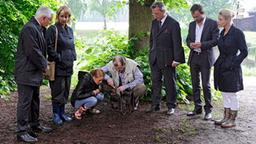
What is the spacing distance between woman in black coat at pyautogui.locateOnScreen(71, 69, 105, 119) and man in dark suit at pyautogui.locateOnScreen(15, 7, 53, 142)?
1.04 meters

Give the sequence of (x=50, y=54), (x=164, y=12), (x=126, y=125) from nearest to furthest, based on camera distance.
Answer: (x=50, y=54)
(x=126, y=125)
(x=164, y=12)

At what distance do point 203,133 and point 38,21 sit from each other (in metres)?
2.80

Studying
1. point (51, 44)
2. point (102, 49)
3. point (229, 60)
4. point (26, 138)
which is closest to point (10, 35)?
point (102, 49)

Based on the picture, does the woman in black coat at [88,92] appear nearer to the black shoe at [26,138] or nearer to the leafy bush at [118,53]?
the black shoe at [26,138]

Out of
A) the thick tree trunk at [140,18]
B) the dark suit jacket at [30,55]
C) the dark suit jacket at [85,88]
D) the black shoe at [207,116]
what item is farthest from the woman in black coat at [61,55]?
the thick tree trunk at [140,18]

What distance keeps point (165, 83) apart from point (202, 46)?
3.11 feet

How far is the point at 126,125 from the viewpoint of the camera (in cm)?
580

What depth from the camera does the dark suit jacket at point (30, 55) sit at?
15.1ft

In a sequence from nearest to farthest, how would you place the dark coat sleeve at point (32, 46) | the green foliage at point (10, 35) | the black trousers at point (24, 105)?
the dark coat sleeve at point (32, 46), the black trousers at point (24, 105), the green foliage at point (10, 35)

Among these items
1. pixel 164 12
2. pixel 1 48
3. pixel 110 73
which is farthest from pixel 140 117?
pixel 1 48

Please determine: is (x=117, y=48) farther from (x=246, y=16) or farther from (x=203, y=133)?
(x=246, y=16)

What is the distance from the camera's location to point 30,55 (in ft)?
15.2

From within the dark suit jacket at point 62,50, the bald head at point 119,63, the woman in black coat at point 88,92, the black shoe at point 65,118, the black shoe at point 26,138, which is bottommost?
the black shoe at point 65,118

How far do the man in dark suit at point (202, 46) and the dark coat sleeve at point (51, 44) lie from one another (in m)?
2.17
